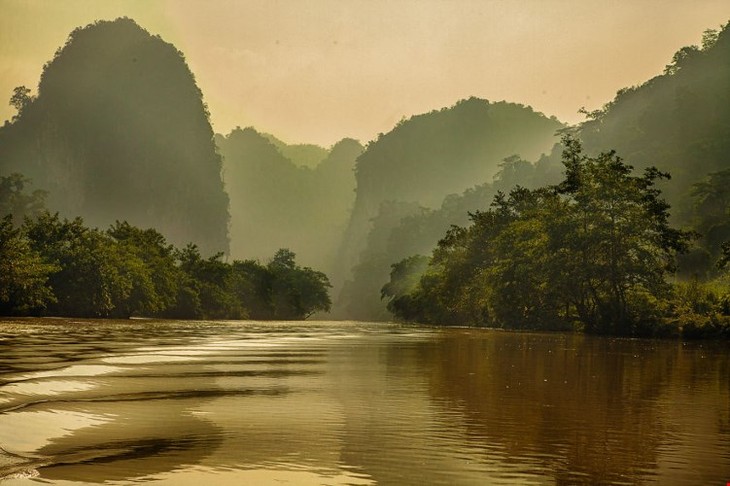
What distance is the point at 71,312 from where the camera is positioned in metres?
73.2

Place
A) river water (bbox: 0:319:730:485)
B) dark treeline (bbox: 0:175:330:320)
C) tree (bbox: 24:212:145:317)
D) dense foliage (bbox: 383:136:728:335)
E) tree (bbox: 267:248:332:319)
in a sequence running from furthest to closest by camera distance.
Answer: tree (bbox: 267:248:332:319) < tree (bbox: 24:212:145:317) < dark treeline (bbox: 0:175:330:320) < dense foliage (bbox: 383:136:728:335) < river water (bbox: 0:319:730:485)

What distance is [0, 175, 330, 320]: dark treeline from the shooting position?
2382 inches

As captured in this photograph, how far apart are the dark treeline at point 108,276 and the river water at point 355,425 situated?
139 ft

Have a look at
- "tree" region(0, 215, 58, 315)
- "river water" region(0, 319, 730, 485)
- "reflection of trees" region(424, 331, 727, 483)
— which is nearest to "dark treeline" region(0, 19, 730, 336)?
"tree" region(0, 215, 58, 315)

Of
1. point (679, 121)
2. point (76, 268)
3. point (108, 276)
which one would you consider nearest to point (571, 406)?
point (76, 268)

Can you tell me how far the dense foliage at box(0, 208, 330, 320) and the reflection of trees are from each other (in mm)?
43165

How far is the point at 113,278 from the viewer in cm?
7488

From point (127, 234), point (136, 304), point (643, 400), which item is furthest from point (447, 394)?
point (127, 234)

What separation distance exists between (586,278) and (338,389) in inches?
1725

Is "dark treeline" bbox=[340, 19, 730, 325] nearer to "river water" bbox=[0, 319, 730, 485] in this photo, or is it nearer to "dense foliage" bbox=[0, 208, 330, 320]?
"dense foliage" bbox=[0, 208, 330, 320]

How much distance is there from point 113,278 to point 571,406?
6639 centimetres

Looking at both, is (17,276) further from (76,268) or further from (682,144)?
(682,144)

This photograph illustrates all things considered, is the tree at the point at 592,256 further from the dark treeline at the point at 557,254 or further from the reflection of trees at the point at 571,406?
the reflection of trees at the point at 571,406

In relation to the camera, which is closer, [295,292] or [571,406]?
[571,406]
